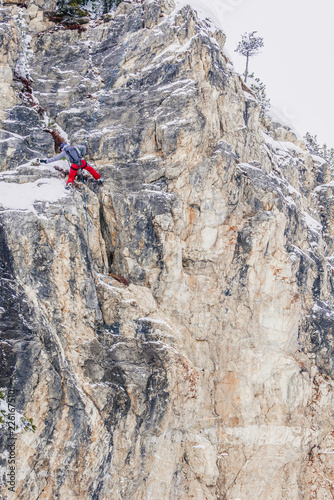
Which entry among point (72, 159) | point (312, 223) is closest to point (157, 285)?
point (72, 159)

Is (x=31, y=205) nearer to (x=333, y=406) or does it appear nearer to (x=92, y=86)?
(x=92, y=86)

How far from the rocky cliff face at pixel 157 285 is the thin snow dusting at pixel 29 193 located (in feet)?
0.30

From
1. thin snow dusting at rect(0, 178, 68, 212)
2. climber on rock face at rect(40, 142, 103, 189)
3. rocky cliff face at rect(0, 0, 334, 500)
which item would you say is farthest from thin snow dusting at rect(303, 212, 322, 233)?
thin snow dusting at rect(0, 178, 68, 212)

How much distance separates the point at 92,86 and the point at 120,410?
18.0 meters

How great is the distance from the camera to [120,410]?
1680 centimetres

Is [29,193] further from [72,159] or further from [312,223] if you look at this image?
[312,223]

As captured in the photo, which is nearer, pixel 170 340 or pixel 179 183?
pixel 170 340

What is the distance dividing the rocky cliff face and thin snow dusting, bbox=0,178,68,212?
9cm

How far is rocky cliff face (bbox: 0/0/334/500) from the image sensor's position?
15.9 metres

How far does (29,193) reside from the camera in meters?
Answer: 18.1

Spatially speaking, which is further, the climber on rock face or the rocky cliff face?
the climber on rock face

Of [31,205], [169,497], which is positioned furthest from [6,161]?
[169,497]

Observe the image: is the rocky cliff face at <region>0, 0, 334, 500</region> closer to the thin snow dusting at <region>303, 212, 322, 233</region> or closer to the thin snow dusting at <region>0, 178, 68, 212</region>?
the thin snow dusting at <region>0, 178, 68, 212</region>

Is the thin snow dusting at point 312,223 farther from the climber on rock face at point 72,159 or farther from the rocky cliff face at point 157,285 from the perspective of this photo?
the climber on rock face at point 72,159
